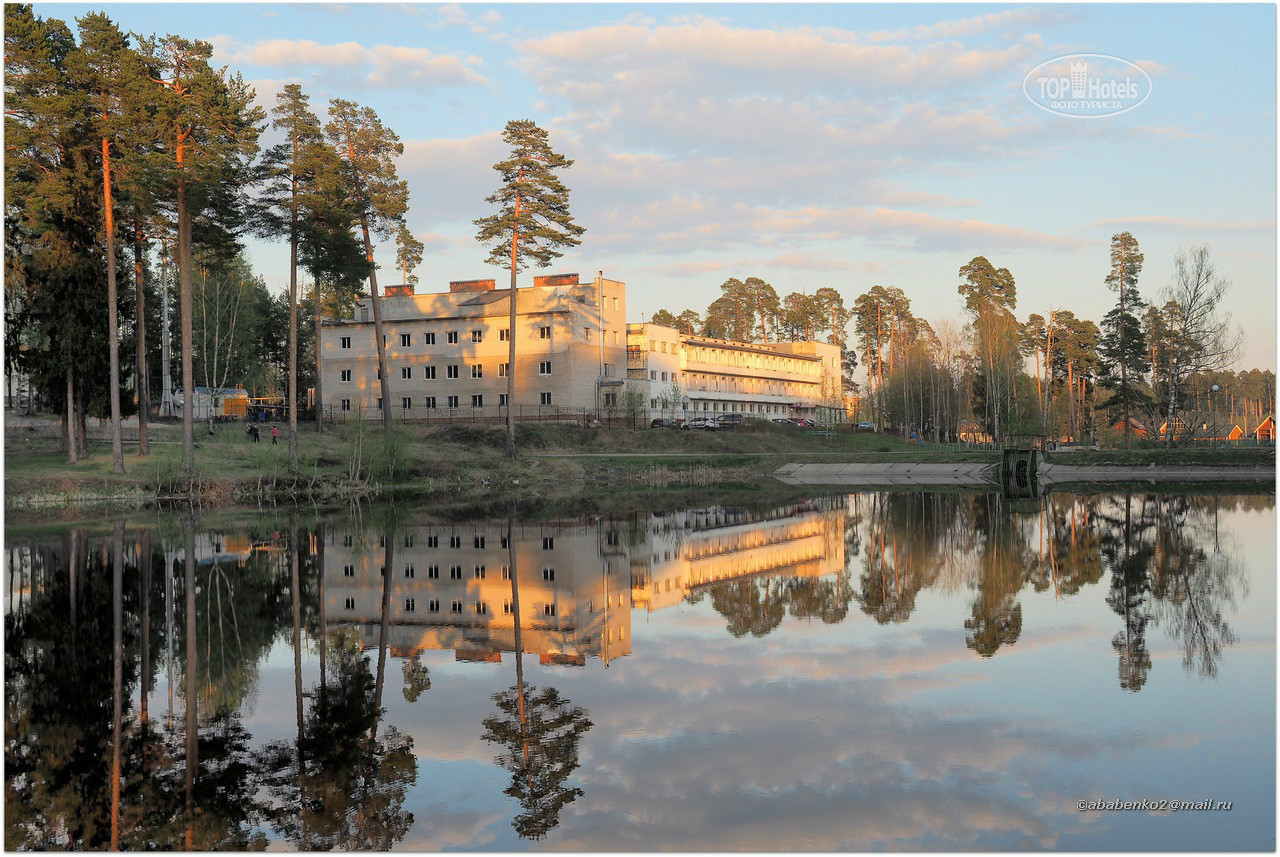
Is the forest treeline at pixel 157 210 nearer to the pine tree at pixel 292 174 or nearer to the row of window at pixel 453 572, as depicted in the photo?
the pine tree at pixel 292 174

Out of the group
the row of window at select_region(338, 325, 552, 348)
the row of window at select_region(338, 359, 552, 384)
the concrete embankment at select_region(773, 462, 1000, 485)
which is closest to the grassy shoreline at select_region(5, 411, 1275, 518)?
the concrete embankment at select_region(773, 462, 1000, 485)

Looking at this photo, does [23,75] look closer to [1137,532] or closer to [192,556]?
[192,556]

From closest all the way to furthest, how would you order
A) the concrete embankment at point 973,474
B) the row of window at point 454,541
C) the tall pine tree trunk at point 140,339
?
the row of window at point 454,541 < the tall pine tree trunk at point 140,339 < the concrete embankment at point 973,474

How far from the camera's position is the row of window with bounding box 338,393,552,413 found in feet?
254

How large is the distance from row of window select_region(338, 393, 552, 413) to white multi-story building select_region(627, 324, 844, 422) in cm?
709

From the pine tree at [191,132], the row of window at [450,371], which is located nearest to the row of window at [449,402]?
the row of window at [450,371]

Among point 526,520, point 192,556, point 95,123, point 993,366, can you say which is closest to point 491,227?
point 95,123

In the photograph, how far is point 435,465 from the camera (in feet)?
160

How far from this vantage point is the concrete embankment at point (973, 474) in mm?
50438

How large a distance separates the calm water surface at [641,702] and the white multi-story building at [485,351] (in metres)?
56.6

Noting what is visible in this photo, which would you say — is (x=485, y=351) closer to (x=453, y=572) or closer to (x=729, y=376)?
(x=729, y=376)

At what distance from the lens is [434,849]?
22.3 feet

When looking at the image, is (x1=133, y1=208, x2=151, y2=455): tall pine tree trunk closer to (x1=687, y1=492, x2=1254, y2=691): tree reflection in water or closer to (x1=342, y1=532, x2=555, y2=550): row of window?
(x1=342, y1=532, x2=555, y2=550): row of window

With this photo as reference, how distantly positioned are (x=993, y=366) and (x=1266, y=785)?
66.4 meters
